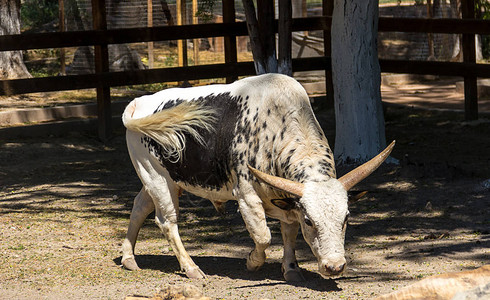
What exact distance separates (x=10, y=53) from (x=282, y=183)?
12424mm

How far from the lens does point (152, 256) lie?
21.4ft

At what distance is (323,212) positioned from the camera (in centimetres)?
477

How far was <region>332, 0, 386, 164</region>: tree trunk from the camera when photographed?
8570 millimetres

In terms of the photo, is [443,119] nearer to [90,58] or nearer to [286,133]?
[286,133]

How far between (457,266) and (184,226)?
287 centimetres

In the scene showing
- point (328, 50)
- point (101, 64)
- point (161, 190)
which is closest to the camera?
point (161, 190)

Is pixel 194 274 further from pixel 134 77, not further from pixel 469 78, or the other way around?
pixel 469 78

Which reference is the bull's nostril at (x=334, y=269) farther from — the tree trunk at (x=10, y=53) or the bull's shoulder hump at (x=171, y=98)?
the tree trunk at (x=10, y=53)

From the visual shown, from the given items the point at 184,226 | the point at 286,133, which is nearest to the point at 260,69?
the point at 184,226

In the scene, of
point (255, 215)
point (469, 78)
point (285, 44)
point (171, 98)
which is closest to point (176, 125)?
point (171, 98)

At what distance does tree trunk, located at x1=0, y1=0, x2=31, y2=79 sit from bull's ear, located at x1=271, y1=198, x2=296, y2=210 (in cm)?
1214

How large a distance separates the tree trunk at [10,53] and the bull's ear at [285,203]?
39.8 feet

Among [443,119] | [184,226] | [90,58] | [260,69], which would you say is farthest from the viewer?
[90,58]

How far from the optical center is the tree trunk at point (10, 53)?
1591 cm
